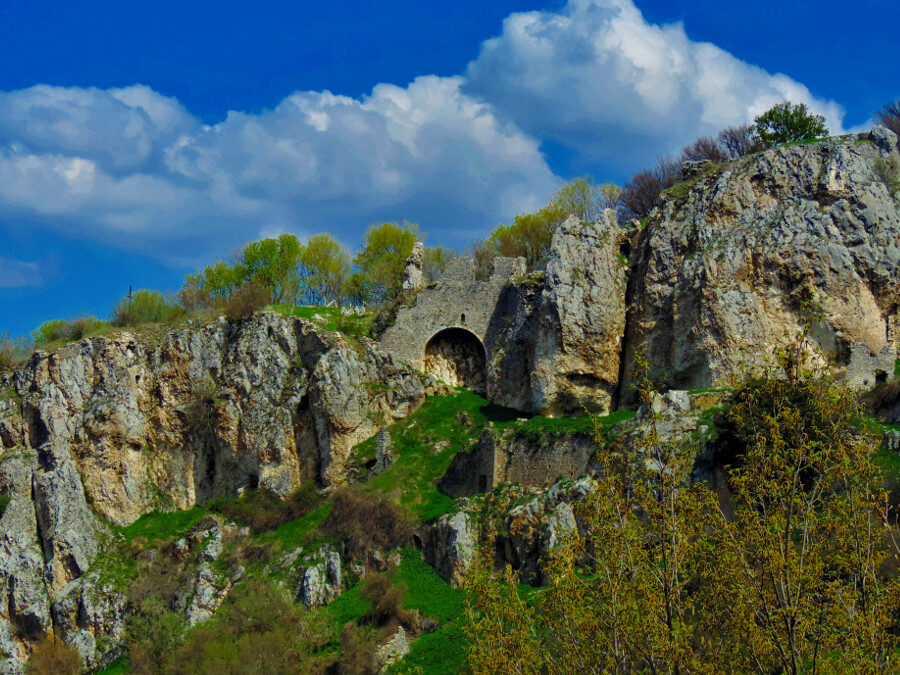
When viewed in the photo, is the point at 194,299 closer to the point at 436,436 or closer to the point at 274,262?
the point at 274,262

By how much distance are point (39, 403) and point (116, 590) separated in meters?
12.1

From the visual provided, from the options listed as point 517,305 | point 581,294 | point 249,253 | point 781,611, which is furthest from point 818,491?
point 249,253

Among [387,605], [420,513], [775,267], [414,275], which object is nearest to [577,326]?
[775,267]

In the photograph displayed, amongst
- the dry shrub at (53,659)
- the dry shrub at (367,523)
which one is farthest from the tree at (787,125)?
the dry shrub at (53,659)

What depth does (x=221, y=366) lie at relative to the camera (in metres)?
45.0

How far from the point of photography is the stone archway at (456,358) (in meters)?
44.6

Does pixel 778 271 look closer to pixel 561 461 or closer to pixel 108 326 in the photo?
pixel 561 461

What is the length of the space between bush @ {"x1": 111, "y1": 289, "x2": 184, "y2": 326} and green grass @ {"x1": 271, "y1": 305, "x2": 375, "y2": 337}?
7367mm

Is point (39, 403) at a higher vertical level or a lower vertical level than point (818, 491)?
higher

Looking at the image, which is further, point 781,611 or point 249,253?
point 249,253

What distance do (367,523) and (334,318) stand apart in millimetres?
14980

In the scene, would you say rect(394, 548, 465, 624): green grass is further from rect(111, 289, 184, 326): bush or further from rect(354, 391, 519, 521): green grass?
rect(111, 289, 184, 326): bush

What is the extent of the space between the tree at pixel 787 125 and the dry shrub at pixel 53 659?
4253 centimetres

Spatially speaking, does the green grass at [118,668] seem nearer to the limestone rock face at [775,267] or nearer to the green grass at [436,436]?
the green grass at [436,436]
